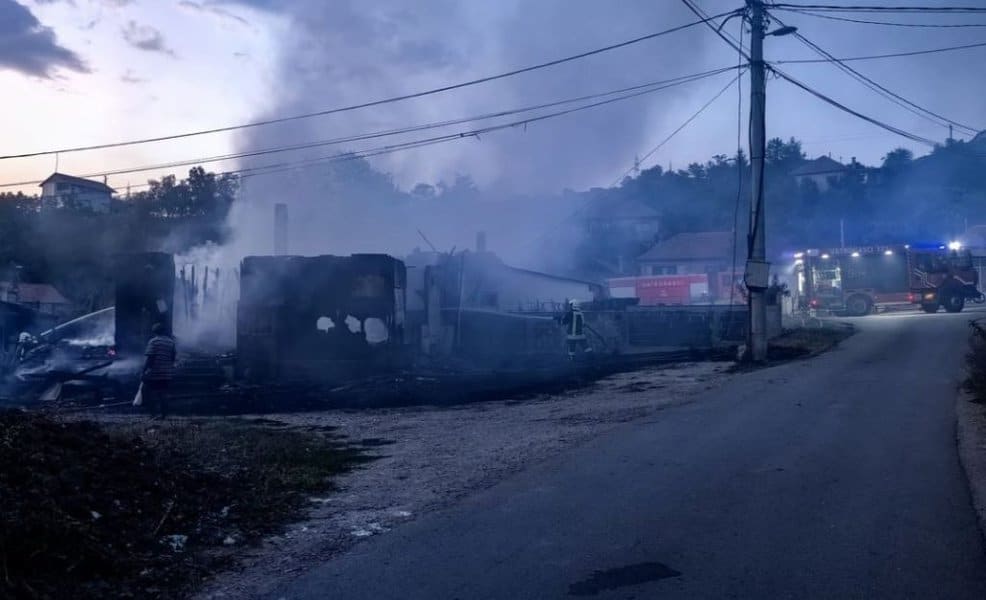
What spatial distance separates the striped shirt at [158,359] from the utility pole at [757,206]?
11885 millimetres

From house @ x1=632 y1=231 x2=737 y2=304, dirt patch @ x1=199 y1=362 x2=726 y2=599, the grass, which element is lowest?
dirt patch @ x1=199 y1=362 x2=726 y2=599

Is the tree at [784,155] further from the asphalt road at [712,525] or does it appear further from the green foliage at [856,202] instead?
the asphalt road at [712,525]

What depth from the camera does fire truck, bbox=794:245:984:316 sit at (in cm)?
3234

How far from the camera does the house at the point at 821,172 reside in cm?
7038

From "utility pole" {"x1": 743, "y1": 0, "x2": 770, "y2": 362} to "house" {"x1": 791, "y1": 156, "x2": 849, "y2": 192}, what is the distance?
54615 mm

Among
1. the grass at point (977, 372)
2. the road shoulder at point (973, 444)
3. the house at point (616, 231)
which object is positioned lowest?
the road shoulder at point (973, 444)

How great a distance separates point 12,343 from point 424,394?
10237 millimetres

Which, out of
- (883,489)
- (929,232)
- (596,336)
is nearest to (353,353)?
(596,336)

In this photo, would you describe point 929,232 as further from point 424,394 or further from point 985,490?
point 985,490

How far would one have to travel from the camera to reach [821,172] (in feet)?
237

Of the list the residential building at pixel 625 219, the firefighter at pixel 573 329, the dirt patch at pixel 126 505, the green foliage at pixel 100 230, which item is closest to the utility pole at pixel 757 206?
the firefighter at pixel 573 329

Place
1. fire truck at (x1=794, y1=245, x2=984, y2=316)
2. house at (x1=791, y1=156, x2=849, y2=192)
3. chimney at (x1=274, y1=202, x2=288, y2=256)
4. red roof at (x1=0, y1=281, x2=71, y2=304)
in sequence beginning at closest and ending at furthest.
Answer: chimney at (x1=274, y1=202, x2=288, y2=256), fire truck at (x1=794, y1=245, x2=984, y2=316), red roof at (x1=0, y1=281, x2=71, y2=304), house at (x1=791, y1=156, x2=849, y2=192)

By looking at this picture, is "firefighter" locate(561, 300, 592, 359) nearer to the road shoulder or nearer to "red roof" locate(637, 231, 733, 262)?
the road shoulder

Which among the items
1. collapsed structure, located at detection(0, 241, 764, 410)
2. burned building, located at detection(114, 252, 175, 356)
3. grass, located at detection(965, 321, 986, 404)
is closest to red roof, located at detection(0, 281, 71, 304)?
collapsed structure, located at detection(0, 241, 764, 410)
